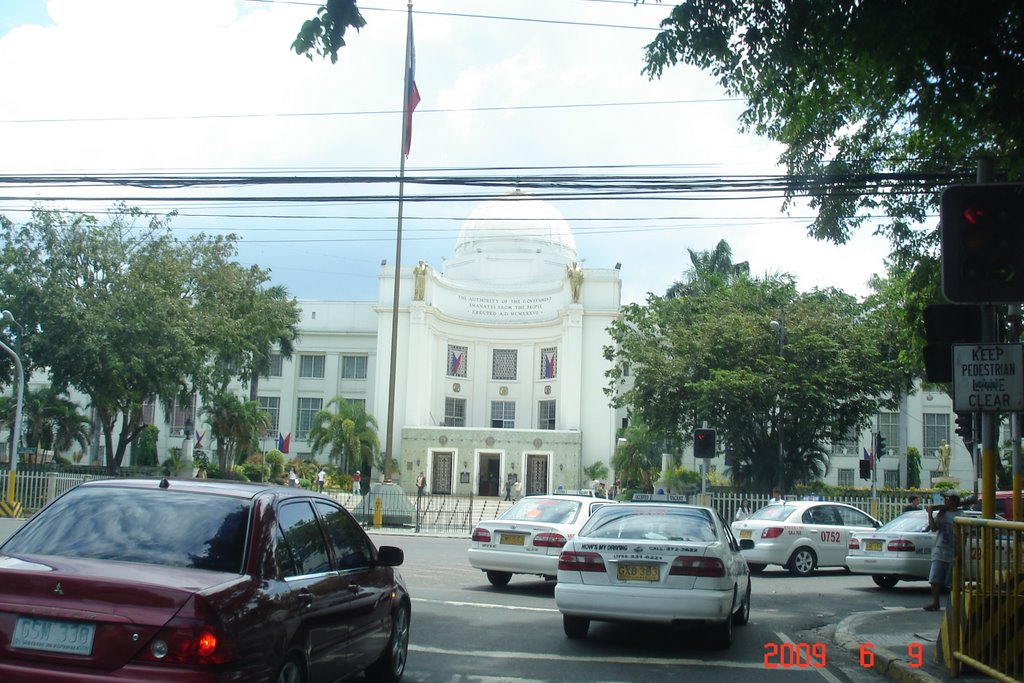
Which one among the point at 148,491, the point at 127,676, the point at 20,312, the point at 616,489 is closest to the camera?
the point at 127,676

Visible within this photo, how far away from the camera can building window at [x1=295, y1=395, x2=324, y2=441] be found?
65188mm

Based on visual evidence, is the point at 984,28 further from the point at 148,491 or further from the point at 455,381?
the point at 455,381

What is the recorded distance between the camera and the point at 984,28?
7742 millimetres

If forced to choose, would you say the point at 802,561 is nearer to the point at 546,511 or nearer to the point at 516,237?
the point at 546,511

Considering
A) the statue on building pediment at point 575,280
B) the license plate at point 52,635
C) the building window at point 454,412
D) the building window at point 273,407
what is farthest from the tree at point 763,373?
the building window at point 273,407

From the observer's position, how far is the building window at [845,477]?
182ft

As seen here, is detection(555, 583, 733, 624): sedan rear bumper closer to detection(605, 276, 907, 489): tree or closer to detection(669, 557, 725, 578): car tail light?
detection(669, 557, 725, 578): car tail light

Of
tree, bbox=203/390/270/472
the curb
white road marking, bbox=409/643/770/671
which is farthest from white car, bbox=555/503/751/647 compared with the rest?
tree, bbox=203/390/270/472

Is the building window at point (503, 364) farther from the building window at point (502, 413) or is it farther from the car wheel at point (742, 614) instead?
the car wheel at point (742, 614)

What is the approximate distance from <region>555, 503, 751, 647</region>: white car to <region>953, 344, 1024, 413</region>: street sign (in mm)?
2642

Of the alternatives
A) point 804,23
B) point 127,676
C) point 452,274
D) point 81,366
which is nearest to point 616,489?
point 452,274

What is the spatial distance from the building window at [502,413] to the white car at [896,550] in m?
45.8

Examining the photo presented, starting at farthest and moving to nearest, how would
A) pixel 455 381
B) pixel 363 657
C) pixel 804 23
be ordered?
1. pixel 455 381
2. pixel 804 23
3. pixel 363 657

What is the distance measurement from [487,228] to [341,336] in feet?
39.9
